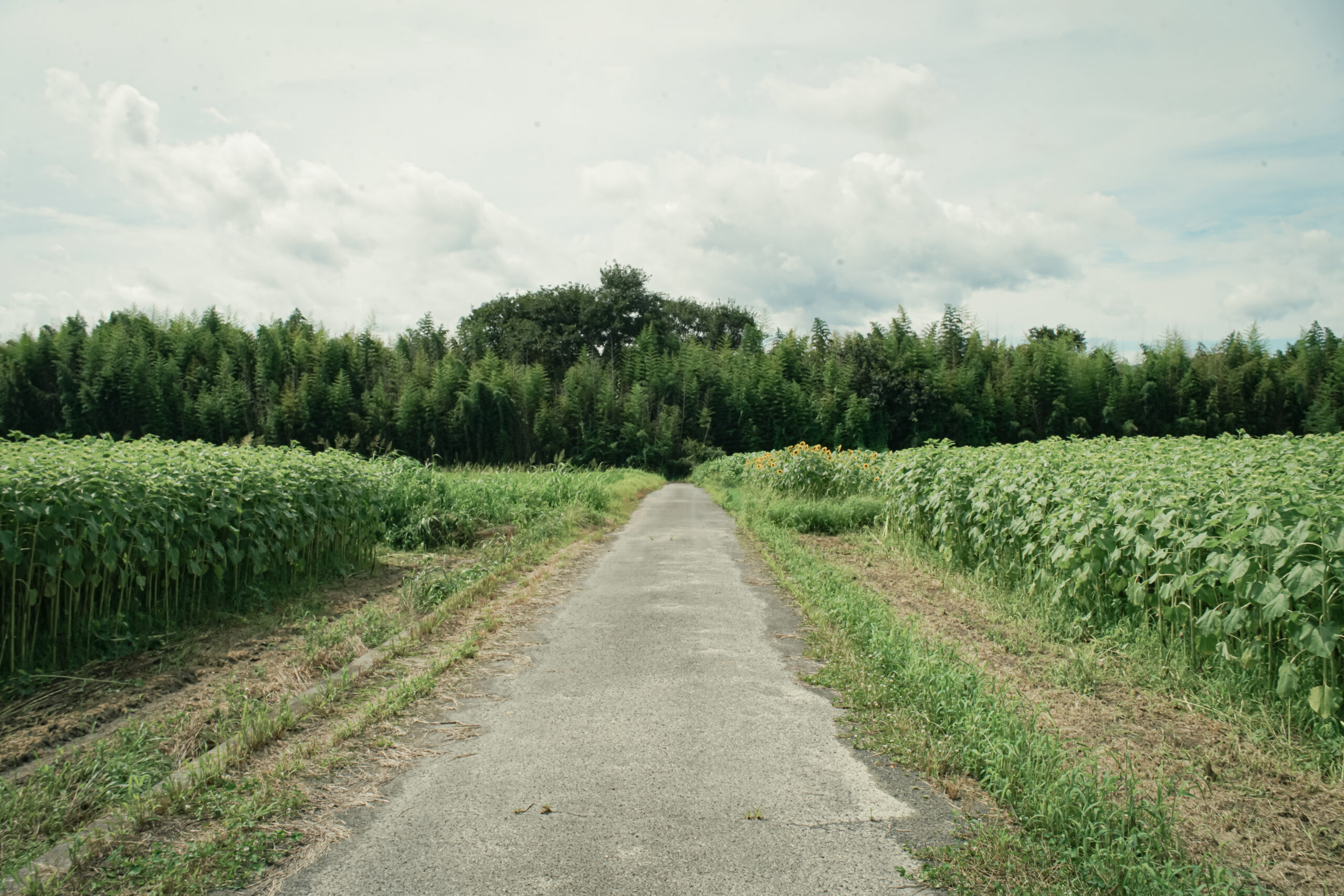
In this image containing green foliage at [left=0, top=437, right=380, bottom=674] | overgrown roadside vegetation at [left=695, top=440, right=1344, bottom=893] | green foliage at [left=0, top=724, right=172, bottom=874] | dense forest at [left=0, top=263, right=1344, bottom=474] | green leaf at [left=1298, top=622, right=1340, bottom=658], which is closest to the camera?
overgrown roadside vegetation at [left=695, top=440, right=1344, bottom=893]

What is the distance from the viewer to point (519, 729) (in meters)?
3.78

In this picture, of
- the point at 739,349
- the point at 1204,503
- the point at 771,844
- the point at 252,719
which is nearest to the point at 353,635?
the point at 252,719

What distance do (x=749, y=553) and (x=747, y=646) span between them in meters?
4.76

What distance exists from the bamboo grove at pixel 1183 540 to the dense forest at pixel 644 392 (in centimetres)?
3258

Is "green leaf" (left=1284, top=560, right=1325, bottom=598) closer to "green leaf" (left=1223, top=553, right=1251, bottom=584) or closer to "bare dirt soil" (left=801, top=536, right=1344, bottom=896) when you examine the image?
"green leaf" (left=1223, top=553, right=1251, bottom=584)

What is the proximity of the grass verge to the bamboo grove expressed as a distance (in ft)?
3.60

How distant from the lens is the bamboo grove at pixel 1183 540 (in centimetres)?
344

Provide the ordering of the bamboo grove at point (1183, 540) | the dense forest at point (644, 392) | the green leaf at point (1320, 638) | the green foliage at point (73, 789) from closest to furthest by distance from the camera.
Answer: the green foliage at point (73, 789) → the green leaf at point (1320, 638) → the bamboo grove at point (1183, 540) → the dense forest at point (644, 392)

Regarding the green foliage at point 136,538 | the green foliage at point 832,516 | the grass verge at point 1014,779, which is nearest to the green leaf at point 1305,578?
the grass verge at point 1014,779

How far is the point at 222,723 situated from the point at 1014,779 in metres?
3.83

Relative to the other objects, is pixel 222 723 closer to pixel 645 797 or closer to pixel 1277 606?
pixel 645 797

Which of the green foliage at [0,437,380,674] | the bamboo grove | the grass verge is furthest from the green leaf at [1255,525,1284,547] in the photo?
the green foliage at [0,437,380,674]

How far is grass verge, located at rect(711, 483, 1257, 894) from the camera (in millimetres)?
2385

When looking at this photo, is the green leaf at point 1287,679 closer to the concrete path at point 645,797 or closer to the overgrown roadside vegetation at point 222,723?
the concrete path at point 645,797
